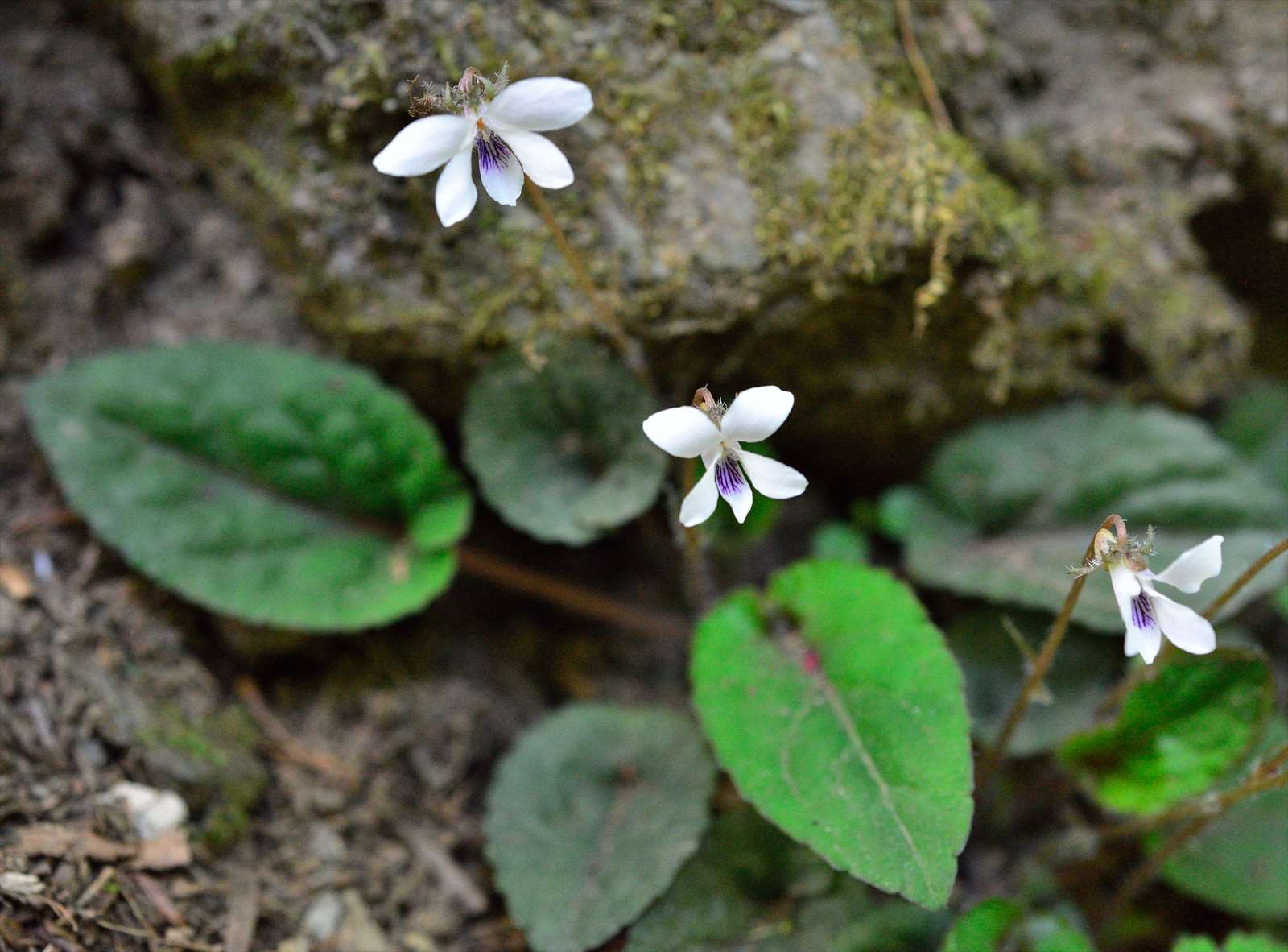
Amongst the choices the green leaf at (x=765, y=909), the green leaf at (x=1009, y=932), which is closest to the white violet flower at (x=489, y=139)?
the green leaf at (x=765, y=909)

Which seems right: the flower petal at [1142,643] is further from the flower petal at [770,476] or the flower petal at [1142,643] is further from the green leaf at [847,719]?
the flower petal at [770,476]

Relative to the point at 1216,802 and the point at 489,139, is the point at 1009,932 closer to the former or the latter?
the point at 1216,802

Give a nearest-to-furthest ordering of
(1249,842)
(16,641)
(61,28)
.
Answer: (16,641)
(1249,842)
(61,28)

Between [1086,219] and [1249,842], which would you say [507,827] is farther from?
[1086,219]

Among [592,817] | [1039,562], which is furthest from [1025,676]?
[592,817]

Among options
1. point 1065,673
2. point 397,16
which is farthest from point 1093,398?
point 397,16

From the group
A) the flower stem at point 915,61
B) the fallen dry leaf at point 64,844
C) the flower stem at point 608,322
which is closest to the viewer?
the fallen dry leaf at point 64,844

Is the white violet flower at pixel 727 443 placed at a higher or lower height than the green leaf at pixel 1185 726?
higher
